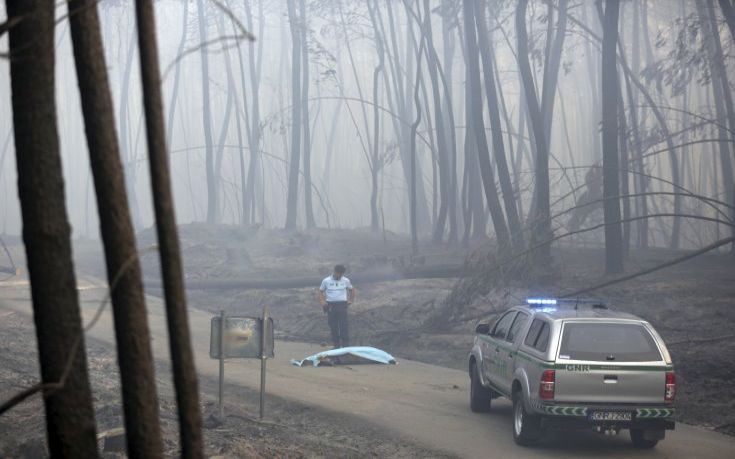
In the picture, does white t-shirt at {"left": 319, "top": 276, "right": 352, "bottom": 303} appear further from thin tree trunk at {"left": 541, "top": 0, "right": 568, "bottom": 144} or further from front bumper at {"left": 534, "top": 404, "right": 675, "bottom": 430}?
thin tree trunk at {"left": 541, "top": 0, "right": 568, "bottom": 144}

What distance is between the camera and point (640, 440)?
12578 mm

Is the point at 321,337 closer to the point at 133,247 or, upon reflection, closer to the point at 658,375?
the point at 658,375

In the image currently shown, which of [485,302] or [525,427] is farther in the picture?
[485,302]

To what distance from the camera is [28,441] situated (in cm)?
1145

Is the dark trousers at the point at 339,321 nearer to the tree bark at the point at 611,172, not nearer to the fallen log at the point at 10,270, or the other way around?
the tree bark at the point at 611,172

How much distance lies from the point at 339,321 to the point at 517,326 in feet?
27.3

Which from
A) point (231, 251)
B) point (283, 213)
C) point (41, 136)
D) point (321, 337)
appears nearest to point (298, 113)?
point (231, 251)

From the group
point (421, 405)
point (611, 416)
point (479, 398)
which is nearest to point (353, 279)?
point (421, 405)

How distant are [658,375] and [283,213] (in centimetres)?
7921

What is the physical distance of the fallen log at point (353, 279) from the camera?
27266mm

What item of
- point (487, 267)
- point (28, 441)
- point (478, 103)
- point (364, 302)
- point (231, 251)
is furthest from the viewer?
point (231, 251)

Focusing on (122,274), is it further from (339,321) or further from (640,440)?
(339,321)

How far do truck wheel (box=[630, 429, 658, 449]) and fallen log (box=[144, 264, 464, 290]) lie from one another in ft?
41.2

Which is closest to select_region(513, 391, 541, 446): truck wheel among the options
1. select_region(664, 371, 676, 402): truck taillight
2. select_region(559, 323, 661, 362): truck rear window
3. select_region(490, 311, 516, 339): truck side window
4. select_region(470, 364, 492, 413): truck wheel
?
select_region(559, 323, 661, 362): truck rear window
